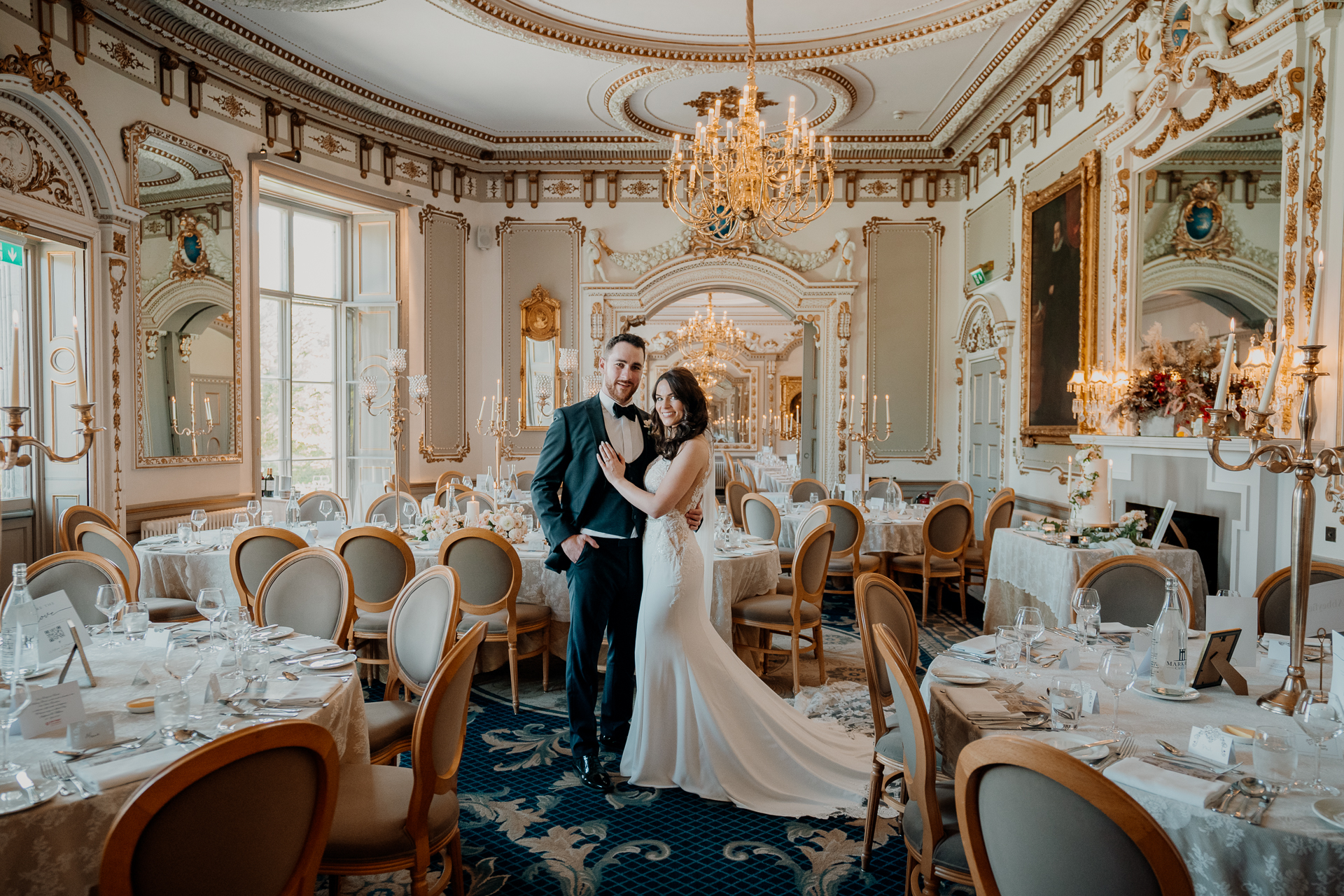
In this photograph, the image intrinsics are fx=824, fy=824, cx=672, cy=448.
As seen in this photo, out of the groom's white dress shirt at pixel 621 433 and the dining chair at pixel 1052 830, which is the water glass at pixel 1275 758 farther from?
the groom's white dress shirt at pixel 621 433

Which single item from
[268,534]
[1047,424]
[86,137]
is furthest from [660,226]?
[268,534]

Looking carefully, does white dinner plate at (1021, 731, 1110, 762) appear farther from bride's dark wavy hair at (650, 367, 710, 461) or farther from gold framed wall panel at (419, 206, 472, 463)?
gold framed wall panel at (419, 206, 472, 463)

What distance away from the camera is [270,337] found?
802cm

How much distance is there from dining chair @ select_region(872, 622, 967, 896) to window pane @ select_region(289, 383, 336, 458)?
7.50m

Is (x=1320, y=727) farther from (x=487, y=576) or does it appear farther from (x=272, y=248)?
(x=272, y=248)

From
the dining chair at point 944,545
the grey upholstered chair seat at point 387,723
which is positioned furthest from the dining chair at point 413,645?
the dining chair at point 944,545

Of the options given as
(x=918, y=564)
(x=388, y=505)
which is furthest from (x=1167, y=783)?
(x=388, y=505)

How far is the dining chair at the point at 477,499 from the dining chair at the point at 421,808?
4.51 meters

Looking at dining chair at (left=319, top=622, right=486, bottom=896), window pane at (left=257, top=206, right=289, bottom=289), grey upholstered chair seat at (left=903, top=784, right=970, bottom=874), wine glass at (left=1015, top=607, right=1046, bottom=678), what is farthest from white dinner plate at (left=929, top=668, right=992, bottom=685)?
window pane at (left=257, top=206, right=289, bottom=289)

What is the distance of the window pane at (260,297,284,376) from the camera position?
791 cm

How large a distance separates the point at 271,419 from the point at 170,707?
6.88 meters

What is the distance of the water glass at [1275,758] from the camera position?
1632 mm

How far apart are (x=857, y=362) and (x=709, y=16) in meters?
4.39

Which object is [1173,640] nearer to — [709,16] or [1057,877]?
[1057,877]
